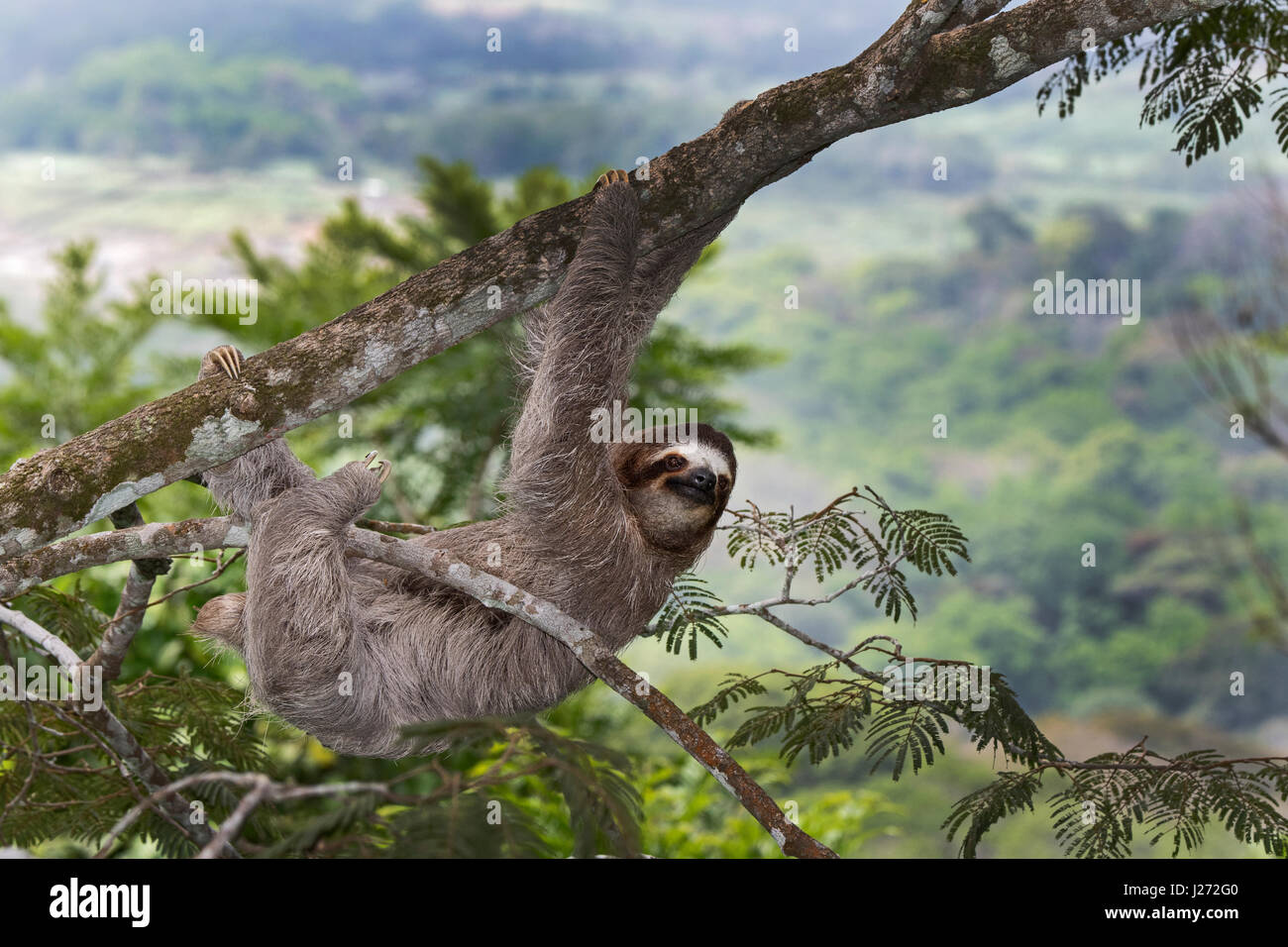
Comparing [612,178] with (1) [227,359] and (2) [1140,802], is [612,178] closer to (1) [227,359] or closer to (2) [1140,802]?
(1) [227,359]

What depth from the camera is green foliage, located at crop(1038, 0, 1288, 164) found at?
4.35 meters

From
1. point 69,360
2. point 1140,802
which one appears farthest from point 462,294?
point 69,360

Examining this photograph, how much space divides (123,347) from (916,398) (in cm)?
2991

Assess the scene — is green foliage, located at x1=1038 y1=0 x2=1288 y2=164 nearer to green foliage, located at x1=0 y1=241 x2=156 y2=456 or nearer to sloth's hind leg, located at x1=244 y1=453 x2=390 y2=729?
sloth's hind leg, located at x1=244 y1=453 x2=390 y2=729

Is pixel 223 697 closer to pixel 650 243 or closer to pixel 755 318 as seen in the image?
pixel 650 243

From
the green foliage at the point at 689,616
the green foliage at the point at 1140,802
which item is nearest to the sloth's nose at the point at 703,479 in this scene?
the green foliage at the point at 689,616

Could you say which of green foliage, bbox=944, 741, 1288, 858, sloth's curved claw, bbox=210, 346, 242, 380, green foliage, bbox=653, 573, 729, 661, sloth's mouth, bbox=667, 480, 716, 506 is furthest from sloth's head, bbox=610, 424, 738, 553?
sloth's curved claw, bbox=210, 346, 242, 380

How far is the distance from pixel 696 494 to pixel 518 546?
31.5 inches

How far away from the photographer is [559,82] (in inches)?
1454

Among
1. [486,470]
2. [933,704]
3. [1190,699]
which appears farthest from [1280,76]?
[1190,699]

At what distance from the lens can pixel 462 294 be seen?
3.69 metres

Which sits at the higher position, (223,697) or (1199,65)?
(1199,65)

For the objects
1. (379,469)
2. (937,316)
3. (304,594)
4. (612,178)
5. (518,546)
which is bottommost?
(304,594)

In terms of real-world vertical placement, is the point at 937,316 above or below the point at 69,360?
above
